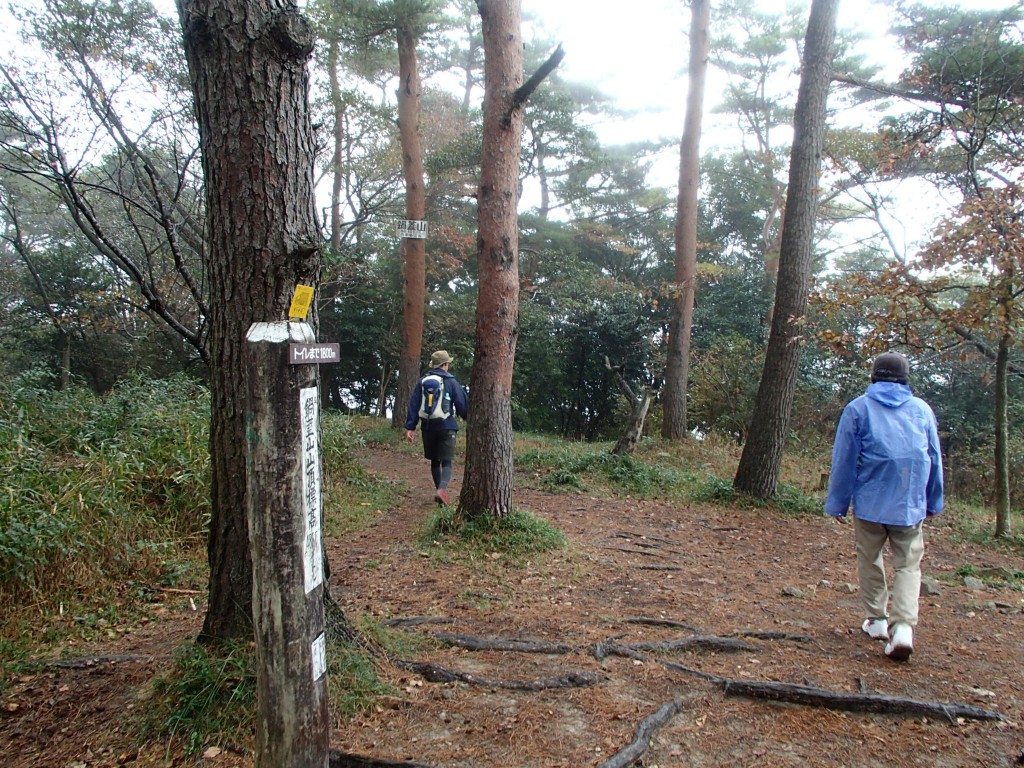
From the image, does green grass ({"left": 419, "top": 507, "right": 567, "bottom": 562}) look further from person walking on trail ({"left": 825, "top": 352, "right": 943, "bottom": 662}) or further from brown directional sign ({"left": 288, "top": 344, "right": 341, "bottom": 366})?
brown directional sign ({"left": 288, "top": 344, "right": 341, "bottom": 366})

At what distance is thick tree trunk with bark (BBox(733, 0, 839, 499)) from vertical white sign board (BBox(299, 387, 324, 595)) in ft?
22.9

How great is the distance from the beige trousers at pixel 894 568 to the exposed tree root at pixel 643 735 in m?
1.63

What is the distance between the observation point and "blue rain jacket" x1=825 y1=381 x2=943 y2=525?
3828 millimetres

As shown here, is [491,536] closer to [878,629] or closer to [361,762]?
[878,629]

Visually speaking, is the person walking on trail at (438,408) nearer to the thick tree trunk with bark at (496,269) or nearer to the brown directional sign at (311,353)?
the thick tree trunk with bark at (496,269)


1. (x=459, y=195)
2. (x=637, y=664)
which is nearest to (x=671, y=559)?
(x=637, y=664)

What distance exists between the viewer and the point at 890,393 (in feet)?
13.0

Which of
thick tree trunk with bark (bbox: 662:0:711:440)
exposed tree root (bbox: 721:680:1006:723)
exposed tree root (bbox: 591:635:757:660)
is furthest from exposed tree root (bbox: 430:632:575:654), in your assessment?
thick tree trunk with bark (bbox: 662:0:711:440)

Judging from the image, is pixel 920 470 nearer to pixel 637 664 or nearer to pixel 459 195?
pixel 637 664

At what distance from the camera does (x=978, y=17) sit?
38.7ft

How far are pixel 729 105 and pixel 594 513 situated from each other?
19558 millimetres

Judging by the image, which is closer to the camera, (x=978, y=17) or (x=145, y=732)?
(x=145, y=732)

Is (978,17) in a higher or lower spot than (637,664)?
higher

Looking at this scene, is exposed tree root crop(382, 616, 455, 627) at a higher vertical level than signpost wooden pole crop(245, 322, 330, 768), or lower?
lower
